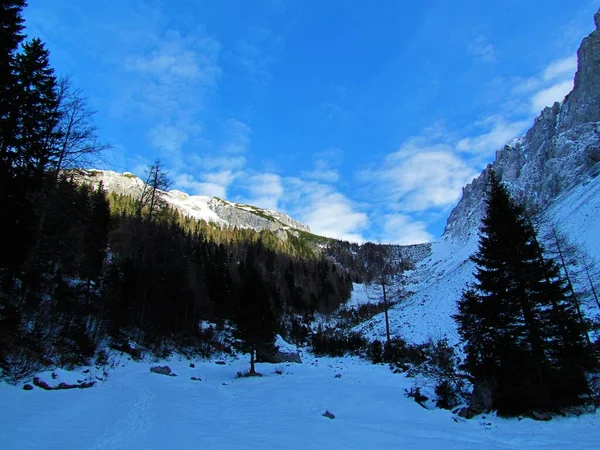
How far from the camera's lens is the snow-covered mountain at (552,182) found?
37438mm

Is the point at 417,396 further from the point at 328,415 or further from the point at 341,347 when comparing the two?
the point at 341,347

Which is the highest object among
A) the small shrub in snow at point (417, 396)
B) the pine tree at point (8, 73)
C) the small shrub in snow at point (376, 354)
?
the pine tree at point (8, 73)

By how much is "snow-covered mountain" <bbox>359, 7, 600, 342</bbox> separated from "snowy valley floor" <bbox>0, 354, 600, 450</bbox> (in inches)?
323

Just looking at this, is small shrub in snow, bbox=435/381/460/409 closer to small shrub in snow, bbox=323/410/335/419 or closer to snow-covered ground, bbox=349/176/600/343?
small shrub in snow, bbox=323/410/335/419

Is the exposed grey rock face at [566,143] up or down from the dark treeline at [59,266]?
up

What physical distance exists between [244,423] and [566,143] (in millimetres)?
94578

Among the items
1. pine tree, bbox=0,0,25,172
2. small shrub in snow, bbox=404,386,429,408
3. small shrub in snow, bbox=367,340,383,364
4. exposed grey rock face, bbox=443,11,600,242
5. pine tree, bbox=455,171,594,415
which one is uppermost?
exposed grey rock face, bbox=443,11,600,242

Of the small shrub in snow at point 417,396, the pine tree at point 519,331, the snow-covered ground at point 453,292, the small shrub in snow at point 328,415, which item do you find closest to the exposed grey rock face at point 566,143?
the snow-covered ground at point 453,292

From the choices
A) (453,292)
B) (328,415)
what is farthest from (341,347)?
(328,415)

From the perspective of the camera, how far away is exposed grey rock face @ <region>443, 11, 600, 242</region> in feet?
213

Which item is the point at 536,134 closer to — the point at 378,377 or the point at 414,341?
the point at 414,341

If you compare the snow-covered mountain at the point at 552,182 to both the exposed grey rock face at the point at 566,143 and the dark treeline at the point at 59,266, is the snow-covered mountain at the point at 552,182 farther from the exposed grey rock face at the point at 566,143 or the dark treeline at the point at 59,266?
the dark treeline at the point at 59,266

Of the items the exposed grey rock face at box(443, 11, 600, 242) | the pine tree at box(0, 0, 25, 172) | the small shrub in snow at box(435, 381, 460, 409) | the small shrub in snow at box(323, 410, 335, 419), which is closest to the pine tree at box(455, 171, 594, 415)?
the small shrub in snow at box(435, 381, 460, 409)

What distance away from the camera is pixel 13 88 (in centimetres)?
1441
